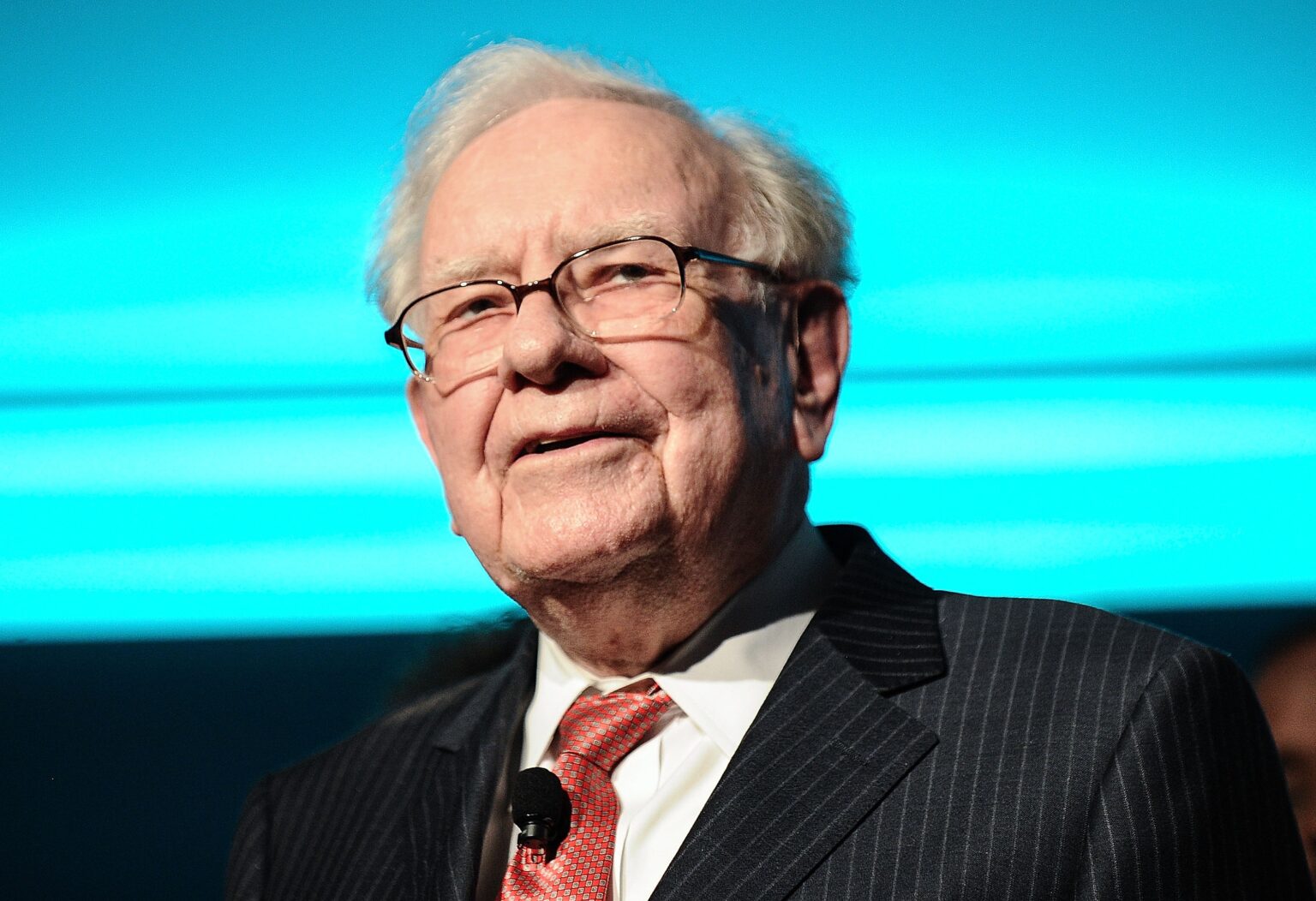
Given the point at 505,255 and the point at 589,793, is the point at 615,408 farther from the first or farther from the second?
the point at 589,793

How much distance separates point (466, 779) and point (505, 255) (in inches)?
28.5

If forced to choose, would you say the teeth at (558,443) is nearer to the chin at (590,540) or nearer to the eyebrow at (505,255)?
the chin at (590,540)

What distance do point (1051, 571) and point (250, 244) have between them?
1.72 meters

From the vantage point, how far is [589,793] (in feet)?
4.93

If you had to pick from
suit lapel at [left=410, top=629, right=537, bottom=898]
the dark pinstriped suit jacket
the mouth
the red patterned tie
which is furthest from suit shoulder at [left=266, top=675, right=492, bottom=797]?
the mouth

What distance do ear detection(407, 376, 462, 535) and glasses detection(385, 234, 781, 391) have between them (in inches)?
1.8

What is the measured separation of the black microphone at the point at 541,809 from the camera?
1435 mm

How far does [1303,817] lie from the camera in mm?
2266

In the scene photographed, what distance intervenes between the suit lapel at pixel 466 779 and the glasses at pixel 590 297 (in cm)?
49

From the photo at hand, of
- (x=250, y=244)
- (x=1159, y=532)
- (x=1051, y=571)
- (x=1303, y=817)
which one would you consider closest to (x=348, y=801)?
(x=250, y=244)

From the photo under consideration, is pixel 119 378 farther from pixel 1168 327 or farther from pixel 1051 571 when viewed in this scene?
pixel 1168 327

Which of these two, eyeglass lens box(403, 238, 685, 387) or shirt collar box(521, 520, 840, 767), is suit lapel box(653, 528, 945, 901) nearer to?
shirt collar box(521, 520, 840, 767)

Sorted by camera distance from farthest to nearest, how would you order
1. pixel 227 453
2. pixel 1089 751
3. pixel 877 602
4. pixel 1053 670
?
1. pixel 227 453
2. pixel 877 602
3. pixel 1053 670
4. pixel 1089 751

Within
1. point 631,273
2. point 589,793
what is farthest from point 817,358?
point 589,793
